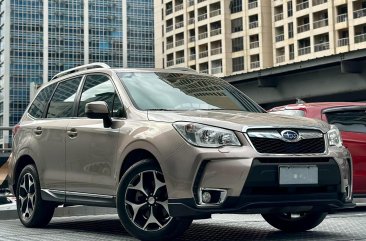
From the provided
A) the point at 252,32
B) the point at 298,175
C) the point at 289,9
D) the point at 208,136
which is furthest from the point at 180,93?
the point at 252,32

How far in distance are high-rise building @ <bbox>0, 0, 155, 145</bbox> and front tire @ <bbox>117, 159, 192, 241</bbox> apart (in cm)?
12298

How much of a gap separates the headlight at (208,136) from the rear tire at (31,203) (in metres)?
2.61

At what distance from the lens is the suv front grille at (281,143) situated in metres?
5.27

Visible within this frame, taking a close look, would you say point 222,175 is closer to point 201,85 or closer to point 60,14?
point 201,85

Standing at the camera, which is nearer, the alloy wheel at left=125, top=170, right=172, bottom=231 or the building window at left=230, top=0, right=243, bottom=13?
the alloy wheel at left=125, top=170, right=172, bottom=231

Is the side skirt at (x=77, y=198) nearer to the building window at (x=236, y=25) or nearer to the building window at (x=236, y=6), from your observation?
the building window at (x=236, y=25)

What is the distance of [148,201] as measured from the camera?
221 inches

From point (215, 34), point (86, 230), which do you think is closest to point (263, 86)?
point (86, 230)

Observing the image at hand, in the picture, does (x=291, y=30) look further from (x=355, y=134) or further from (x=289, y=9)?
(x=355, y=134)

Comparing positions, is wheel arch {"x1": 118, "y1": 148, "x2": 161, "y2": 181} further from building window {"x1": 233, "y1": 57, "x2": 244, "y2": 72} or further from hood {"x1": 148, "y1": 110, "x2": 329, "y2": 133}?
→ building window {"x1": 233, "y1": 57, "x2": 244, "y2": 72}

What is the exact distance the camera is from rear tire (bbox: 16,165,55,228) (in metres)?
7.28

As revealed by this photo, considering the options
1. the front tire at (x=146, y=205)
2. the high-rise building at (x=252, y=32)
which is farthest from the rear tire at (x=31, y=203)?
the high-rise building at (x=252, y=32)

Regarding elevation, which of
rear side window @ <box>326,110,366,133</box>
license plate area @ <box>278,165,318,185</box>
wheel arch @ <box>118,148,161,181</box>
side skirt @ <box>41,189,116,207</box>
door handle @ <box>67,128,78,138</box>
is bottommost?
side skirt @ <box>41,189,116,207</box>

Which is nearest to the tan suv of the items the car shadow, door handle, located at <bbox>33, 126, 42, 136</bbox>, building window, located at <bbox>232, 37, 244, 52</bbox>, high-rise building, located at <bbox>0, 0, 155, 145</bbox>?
door handle, located at <bbox>33, 126, 42, 136</bbox>
